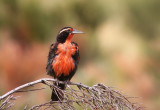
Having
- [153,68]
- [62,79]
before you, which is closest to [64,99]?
[62,79]

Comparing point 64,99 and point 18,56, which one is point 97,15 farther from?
point 64,99

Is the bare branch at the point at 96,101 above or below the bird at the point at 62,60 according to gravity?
below

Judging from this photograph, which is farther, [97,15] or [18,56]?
[97,15]

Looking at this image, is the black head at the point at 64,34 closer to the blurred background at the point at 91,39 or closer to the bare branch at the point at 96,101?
the bare branch at the point at 96,101

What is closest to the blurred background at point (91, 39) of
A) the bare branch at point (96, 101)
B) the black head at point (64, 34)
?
the black head at point (64, 34)

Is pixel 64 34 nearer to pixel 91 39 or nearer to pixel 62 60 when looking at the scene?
pixel 62 60

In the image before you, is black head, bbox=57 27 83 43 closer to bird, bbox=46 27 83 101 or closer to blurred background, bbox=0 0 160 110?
bird, bbox=46 27 83 101

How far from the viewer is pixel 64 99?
3594 mm

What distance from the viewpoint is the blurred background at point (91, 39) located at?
12.3 m

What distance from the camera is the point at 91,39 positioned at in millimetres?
13664

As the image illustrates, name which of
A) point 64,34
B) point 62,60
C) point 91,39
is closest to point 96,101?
point 62,60

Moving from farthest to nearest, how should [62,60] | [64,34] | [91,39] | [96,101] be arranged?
[91,39] < [64,34] < [62,60] < [96,101]

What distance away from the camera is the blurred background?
40.4ft

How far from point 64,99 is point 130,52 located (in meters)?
8.58
